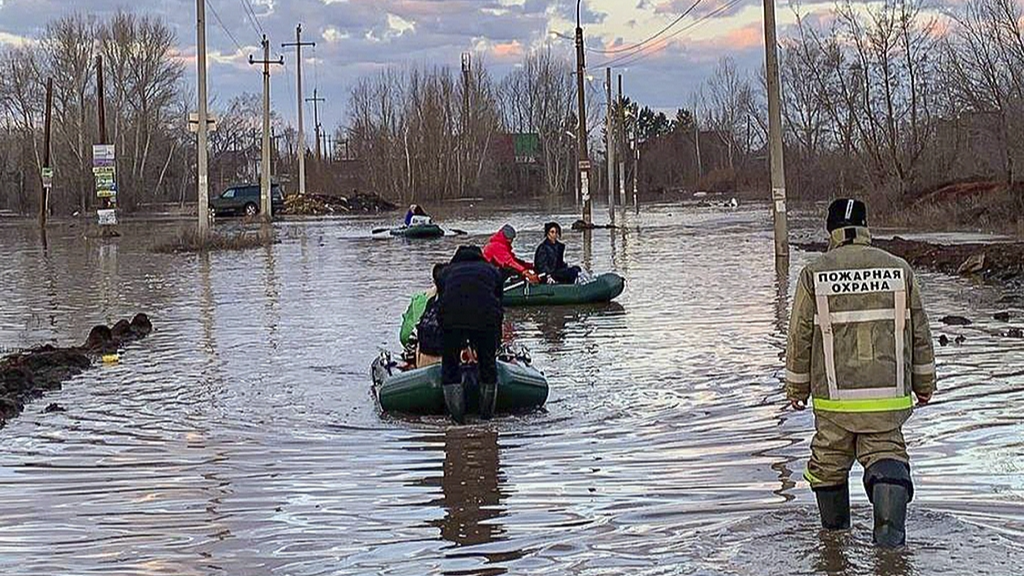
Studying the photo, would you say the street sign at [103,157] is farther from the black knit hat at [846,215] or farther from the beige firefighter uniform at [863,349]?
the beige firefighter uniform at [863,349]

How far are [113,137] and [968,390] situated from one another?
8448cm

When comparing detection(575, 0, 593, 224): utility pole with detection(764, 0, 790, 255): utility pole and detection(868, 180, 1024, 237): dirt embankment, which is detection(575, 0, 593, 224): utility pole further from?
detection(764, 0, 790, 255): utility pole

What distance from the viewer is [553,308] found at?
2188cm

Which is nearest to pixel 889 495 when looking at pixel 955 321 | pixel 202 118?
pixel 955 321

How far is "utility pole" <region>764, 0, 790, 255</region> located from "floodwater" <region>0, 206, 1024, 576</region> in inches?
358

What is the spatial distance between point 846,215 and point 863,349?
71cm

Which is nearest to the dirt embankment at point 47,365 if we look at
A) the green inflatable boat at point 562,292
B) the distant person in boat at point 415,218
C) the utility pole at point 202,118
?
the green inflatable boat at point 562,292

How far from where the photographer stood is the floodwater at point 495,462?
24.9 feet

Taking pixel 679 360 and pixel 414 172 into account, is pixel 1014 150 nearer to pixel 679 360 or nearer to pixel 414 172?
pixel 679 360

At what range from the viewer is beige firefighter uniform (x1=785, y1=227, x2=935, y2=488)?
22.9ft

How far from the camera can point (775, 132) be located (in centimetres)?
3034

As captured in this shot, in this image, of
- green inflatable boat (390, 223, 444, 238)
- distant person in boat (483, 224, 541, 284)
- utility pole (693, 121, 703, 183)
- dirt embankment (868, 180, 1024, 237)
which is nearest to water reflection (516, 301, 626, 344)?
distant person in boat (483, 224, 541, 284)

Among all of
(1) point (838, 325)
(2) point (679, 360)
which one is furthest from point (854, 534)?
(2) point (679, 360)

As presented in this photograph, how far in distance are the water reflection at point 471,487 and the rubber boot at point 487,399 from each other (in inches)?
12.7
